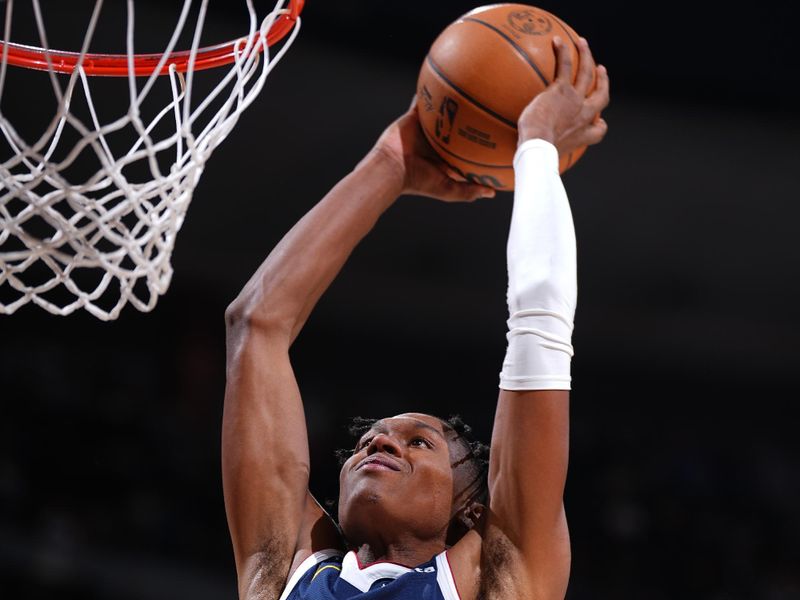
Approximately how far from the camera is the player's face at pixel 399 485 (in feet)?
6.40

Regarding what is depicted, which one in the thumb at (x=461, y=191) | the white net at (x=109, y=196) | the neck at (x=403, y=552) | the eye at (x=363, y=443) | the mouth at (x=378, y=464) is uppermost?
the white net at (x=109, y=196)

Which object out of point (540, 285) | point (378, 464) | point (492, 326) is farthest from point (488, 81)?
point (492, 326)

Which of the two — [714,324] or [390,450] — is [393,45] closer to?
[714,324]

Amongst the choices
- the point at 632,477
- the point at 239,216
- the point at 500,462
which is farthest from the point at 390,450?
the point at 239,216

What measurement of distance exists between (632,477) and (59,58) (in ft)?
11.6

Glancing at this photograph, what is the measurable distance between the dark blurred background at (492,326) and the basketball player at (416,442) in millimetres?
2414

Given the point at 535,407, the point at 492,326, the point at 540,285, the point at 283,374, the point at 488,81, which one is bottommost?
the point at 492,326

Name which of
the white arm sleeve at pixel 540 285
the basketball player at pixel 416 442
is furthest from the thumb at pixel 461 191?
the white arm sleeve at pixel 540 285

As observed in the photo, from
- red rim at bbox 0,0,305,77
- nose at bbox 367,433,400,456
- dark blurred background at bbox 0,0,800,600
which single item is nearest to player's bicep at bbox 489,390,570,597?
nose at bbox 367,433,400,456

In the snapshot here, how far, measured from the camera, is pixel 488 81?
79.3 inches

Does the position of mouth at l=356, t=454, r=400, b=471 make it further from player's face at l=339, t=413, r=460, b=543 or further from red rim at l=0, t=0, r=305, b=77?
red rim at l=0, t=0, r=305, b=77

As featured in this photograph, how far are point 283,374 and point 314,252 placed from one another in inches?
10.4

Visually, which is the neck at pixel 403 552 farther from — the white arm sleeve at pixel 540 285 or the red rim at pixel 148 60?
the red rim at pixel 148 60

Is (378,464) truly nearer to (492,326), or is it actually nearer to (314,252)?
(314,252)
